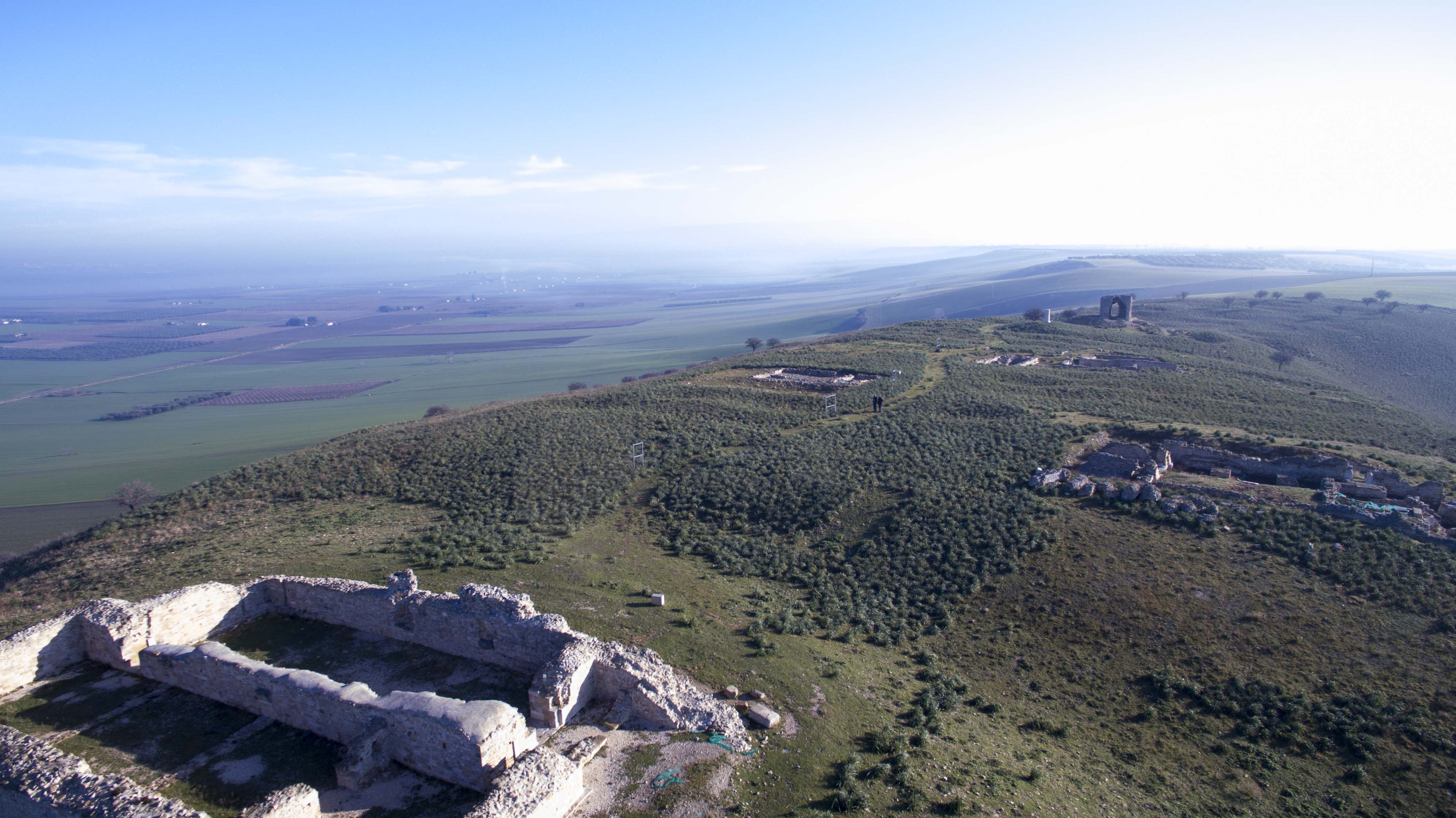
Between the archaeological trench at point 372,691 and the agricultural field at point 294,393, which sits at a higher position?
the archaeological trench at point 372,691

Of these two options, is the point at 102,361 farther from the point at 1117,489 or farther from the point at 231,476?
the point at 1117,489

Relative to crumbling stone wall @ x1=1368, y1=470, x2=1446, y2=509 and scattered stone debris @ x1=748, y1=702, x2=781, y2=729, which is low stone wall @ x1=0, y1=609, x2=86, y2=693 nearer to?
scattered stone debris @ x1=748, y1=702, x2=781, y2=729

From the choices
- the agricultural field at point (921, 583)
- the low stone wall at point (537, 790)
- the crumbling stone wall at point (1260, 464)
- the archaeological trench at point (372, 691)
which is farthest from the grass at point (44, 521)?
the crumbling stone wall at point (1260, 464)

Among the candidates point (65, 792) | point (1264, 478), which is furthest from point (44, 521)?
point (1264, 478)

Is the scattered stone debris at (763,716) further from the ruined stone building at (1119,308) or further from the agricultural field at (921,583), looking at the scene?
the ruined stone building at (1119,308)

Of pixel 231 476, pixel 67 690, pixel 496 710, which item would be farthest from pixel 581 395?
pixel 496 710

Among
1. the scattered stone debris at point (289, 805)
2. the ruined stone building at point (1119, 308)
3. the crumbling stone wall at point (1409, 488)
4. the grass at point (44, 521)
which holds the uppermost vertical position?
the ruined stone building at point (1119, 308)

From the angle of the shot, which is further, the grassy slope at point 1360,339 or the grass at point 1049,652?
the grassy slope at point 1360,339
